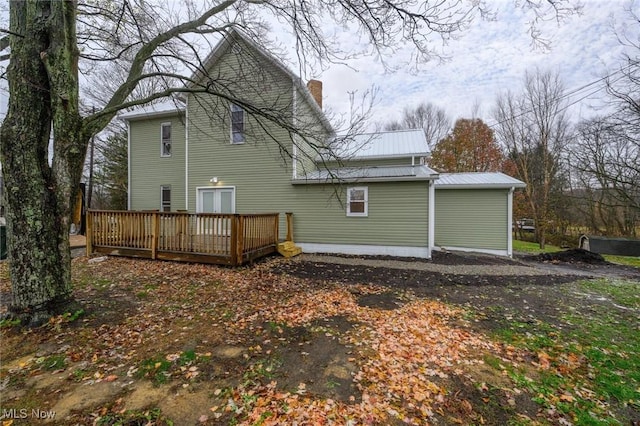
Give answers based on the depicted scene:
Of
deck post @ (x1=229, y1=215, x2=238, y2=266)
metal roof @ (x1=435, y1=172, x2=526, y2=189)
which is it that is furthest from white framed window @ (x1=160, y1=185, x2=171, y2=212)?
metal roof @ (x1=435, y1=172, x2=526, y2=189)

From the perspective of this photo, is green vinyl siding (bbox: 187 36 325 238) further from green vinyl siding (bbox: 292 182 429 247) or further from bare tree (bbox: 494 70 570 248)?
bare tree (bbox: 494 70 570 248)

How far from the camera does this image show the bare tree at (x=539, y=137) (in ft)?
55.9

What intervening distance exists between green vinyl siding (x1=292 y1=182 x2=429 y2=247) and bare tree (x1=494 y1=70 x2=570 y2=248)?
13.0 metres

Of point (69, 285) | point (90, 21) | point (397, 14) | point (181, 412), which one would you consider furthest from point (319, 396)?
point (90, 21)

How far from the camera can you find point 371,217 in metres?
9.77

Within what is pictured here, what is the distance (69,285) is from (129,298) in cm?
99

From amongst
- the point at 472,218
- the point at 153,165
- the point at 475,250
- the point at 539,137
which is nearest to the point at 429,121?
the point at 539,137

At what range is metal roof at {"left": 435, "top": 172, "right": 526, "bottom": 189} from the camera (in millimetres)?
10672

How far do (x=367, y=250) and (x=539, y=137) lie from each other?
16.2 m

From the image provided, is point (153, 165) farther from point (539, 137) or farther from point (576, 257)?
point (539, 137)

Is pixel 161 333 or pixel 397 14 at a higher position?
pixel 397 14

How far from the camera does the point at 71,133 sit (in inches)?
147

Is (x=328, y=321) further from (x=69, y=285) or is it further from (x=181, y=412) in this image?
(x=69, y=285)

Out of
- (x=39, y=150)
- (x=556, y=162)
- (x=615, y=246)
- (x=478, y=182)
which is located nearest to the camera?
(x=39, y=150)
